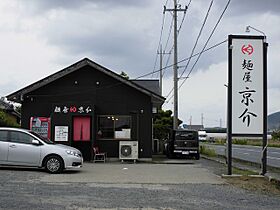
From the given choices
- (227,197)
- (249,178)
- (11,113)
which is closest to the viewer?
(227,197)

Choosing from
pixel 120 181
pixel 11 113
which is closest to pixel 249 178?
pixel 120 181

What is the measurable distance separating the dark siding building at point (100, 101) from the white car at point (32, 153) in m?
6.49

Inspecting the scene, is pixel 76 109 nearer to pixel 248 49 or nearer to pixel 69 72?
pixel 69 72

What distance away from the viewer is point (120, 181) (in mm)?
14141

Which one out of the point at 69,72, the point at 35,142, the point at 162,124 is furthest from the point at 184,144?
the point at 35,142

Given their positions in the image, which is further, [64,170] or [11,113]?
[11,113]

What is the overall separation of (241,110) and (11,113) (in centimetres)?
3185

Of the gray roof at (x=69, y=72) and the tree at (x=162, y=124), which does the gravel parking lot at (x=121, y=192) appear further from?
the tree at (x=162, y=124)

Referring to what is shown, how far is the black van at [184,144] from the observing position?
26.9 meters

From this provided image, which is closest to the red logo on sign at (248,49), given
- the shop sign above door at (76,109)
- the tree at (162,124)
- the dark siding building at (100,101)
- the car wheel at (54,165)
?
the car wheel at (54,165)

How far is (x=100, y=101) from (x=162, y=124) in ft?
50.5

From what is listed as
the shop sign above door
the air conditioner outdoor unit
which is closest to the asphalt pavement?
the air conditioner outdoor unit

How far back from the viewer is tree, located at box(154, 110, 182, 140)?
36.4 metres

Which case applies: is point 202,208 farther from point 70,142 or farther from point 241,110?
point 70,142
